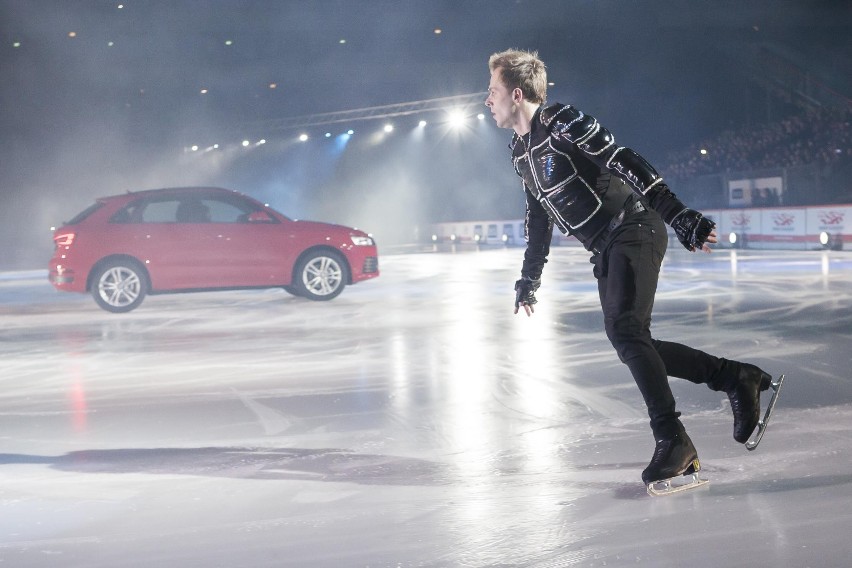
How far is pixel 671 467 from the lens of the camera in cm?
388

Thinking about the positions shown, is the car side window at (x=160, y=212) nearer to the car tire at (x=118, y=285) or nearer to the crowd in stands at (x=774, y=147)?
the car tire at (x=118, y=285)

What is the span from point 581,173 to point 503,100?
1.48 feet

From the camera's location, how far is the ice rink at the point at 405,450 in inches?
130

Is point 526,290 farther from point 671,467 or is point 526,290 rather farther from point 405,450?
point 671,467

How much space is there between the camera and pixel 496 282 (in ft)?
56.4

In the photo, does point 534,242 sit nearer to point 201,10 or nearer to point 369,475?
point 369,475

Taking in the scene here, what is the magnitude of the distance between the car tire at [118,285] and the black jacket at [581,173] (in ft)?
32.5

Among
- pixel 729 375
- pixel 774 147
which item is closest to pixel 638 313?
pixel 729 375

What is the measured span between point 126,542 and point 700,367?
2.35m

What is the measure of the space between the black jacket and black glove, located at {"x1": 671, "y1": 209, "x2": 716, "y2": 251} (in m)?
0.04

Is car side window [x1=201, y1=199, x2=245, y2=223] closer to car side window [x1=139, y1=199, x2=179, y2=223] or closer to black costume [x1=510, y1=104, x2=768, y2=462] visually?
car side window [x1=139, y1=199, x2=179, y2=223]

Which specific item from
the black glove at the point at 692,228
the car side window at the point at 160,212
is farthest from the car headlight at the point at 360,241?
the black glove at the point at 692,228

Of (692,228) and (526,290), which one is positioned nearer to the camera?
(692,228)

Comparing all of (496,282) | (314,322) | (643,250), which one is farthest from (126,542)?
(496,282)
